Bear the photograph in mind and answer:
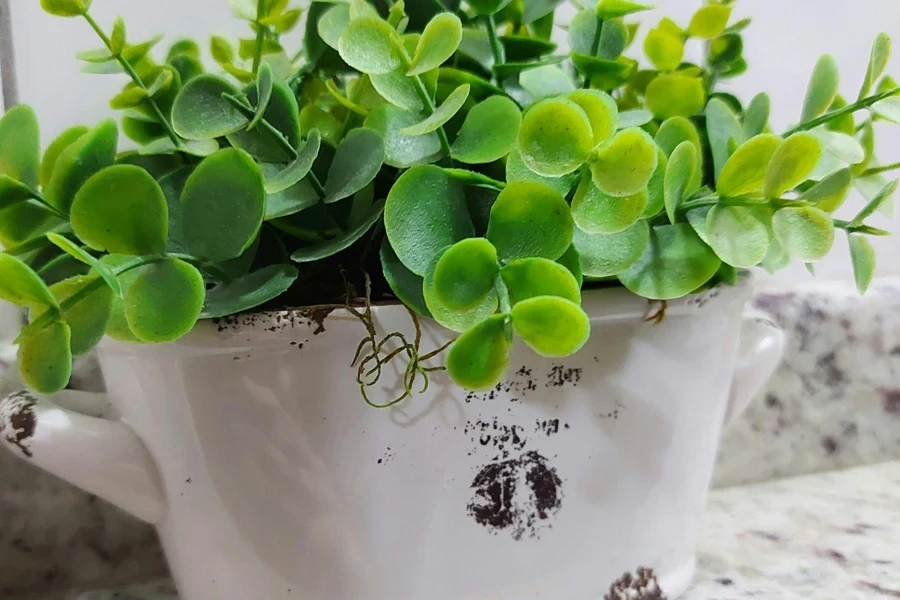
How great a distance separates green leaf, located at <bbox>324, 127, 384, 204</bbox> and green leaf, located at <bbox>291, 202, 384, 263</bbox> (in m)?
0.01

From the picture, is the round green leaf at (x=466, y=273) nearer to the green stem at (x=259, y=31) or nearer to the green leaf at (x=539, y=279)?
the green leaf at (x=539, y=279)

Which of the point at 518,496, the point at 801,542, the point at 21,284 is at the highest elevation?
the point at 21,284

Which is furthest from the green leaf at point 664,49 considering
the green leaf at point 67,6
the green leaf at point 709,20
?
the green leaf at point 67,6

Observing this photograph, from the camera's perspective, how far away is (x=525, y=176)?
0.23m

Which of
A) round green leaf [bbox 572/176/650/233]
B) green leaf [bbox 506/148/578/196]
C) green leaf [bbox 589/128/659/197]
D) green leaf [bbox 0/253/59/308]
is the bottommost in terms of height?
green leaf [bbox 0/253/59/308]

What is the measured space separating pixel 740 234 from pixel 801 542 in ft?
1.00

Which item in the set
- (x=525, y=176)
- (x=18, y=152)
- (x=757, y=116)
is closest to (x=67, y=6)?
(x=18, y=152)

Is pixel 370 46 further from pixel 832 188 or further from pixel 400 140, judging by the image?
pixel 832 188

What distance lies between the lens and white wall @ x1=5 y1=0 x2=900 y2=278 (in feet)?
1.31

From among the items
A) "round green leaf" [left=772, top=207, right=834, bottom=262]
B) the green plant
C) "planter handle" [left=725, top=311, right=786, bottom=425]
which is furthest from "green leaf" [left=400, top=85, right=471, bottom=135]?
"planter handle" [left=725, top=311, right=786, bottom=425]

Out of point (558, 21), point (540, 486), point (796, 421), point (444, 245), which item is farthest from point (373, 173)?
point (796, 421)

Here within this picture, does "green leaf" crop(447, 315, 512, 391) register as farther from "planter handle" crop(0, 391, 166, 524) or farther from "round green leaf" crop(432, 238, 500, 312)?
"planter handle" crop(0, 391, 166, 524)

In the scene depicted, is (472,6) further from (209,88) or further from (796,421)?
(796,421)

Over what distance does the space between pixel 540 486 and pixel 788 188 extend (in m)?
0.14
